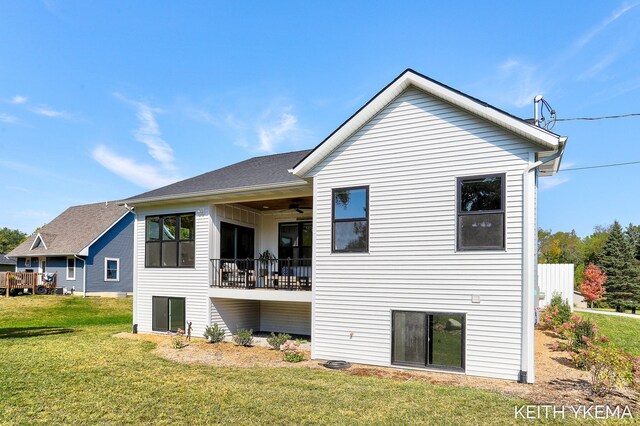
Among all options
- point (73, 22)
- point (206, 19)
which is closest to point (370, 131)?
point (206, 19)

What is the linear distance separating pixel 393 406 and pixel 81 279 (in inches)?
1038

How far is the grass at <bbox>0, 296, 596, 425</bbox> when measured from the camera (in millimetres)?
5484

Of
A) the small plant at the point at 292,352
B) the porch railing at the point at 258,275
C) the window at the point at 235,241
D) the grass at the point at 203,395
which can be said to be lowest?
the small plant at the point at 292,352

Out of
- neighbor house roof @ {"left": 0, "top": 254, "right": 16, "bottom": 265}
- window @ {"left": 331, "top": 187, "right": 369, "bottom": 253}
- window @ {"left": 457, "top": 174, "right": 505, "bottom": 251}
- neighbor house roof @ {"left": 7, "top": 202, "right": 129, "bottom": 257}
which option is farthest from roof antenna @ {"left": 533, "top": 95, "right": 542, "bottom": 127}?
neighbor house roof @ {"left": 0, "top": 254, "right": 16, "bottom": 265}

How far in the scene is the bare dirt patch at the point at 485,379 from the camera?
6.38 metres

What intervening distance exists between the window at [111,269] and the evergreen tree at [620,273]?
39624 millimetres

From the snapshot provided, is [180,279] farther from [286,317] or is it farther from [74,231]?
[74,231]

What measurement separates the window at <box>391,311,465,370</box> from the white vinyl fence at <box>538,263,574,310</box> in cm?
1321

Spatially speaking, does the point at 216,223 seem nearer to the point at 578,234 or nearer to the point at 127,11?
the point at 127,11

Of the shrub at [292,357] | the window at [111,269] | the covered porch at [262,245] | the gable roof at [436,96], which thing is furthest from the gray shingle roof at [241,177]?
the window at [111,269]

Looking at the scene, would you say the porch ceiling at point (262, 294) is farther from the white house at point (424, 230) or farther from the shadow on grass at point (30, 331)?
the shadow on grass at point (30, 331)

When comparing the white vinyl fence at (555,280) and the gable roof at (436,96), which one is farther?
Answer: the white vinyl fence at (555,280)

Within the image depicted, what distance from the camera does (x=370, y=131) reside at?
30.4 feet

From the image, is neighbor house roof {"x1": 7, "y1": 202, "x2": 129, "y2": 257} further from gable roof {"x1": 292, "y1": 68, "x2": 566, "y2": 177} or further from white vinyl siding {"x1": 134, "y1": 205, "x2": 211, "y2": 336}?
gable roof {"x1": 292, "y1": 68, "x2": 566, "y2": 177}
